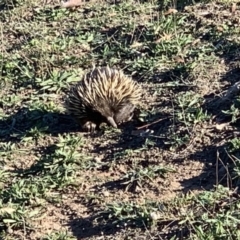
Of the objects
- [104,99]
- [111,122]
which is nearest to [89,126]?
[111,122]

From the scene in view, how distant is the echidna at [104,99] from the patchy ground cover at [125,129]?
0.14m

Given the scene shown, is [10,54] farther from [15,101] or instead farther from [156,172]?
[156,172]

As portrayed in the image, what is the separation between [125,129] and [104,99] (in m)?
0.43

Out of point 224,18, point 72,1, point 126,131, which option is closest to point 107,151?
point 126,131

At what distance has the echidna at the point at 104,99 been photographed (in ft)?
24.2

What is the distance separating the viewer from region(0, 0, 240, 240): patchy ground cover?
18.9 ft

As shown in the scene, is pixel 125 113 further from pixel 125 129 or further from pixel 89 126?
pixel 89 126

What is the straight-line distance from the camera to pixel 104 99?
7.46 meters

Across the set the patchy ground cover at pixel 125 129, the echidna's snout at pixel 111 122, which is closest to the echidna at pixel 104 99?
the echidna's snout at pixel 111 122

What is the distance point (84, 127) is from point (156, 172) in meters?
1.40

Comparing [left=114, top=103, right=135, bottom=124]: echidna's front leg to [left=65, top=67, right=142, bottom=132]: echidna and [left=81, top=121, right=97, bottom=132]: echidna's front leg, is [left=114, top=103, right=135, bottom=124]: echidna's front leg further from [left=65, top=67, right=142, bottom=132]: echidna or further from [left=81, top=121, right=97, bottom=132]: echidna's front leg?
[left=81, top=121, right=97, bottom=132]: echidna's front leg

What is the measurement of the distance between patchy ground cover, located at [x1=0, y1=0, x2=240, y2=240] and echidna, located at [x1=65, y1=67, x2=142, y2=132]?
0.47 feet

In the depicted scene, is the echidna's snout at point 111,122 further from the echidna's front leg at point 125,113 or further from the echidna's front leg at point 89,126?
the echidna's front leg at point 89,126

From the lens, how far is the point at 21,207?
20.0 ft
